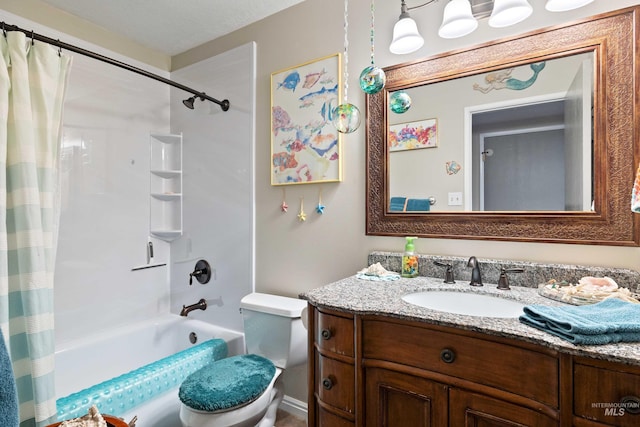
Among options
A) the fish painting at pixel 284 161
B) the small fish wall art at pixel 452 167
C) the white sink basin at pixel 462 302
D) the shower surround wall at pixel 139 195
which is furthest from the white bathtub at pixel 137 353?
the small fish wall art at pixel 452 167

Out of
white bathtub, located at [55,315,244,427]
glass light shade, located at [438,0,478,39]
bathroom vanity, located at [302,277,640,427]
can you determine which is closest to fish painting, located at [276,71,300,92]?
glass light shade, located at [438,0,478,39]

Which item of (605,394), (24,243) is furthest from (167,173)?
(605,394)

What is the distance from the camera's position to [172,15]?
2010mm

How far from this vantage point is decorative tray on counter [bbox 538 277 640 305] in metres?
1.01

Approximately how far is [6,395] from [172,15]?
2097 mm

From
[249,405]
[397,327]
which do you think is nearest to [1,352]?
[249,405]

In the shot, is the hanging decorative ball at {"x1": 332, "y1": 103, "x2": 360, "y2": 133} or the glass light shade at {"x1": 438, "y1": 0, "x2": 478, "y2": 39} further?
the hanging decorative ball at {"x1": 332, "y1": 103, "x2": 360, "y2": 133}

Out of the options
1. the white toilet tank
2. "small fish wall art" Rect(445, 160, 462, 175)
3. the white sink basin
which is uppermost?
"small fish wall art" Rect(445, 160, 462, 175)

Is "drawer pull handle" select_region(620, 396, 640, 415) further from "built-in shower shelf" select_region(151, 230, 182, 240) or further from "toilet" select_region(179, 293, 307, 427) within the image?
"built-in shower shelf" select_region(151, 230, 182, 240)

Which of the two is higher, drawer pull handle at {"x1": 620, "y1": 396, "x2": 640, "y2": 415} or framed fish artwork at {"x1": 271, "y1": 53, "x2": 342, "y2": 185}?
framed fish artwork at {"x1": 271, "y1": 53, "x2": 342, "y2": 185}

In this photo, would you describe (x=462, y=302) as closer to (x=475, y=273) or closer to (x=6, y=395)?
(x=475, y=273)

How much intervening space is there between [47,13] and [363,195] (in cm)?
219

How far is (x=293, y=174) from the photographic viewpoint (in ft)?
6.27

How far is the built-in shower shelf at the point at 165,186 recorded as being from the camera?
2.46 metres
